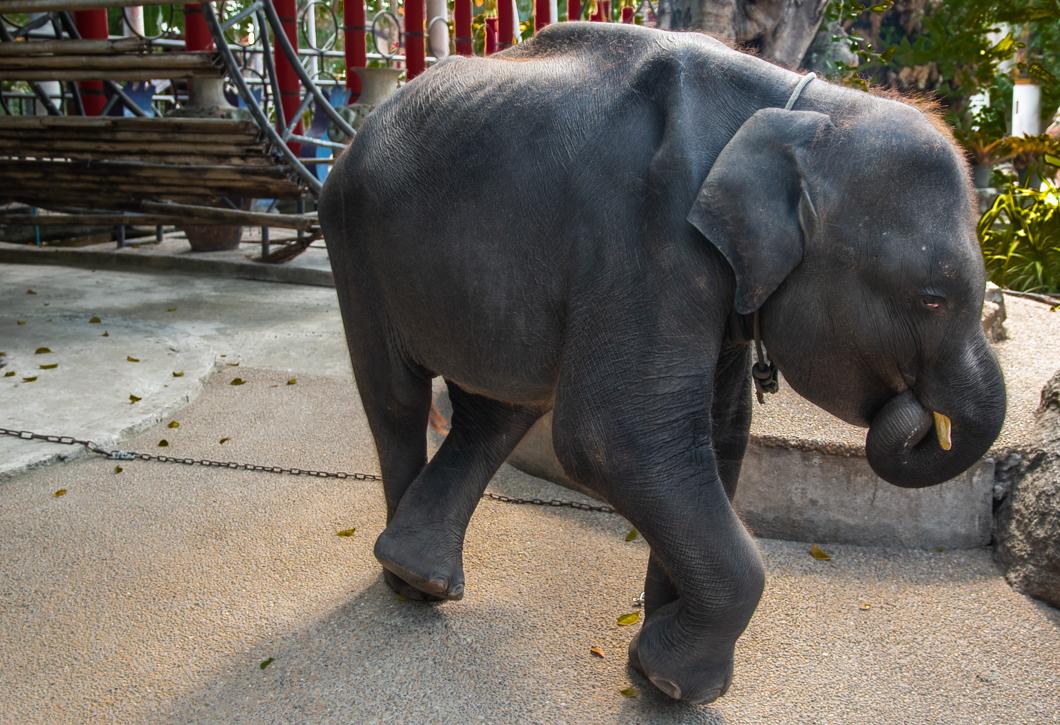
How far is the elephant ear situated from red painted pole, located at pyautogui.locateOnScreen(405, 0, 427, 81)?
18.8 feet

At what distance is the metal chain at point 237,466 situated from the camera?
373 centimetres

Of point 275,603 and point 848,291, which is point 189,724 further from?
point 848,291

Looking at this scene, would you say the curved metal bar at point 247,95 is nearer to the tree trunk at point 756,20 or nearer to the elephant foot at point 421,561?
the tree trunk at point 756,20

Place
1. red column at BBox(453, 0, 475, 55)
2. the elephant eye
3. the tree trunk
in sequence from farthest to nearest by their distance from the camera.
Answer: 1. red column at BBox(453, 0, 475, 55)
2. the tree trunk
3. the elephant eye

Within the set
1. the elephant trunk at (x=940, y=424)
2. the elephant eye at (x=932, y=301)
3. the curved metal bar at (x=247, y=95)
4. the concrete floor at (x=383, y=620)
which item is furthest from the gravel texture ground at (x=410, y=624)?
the curved metal bar at (x=247, y=95)

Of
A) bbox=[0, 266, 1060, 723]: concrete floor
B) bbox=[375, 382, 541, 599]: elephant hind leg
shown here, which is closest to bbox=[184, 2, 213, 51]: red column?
bbox=[0, 266, 1060, 723]: concrete floor

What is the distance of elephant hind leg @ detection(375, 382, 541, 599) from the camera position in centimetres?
289

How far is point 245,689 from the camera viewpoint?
259 cm

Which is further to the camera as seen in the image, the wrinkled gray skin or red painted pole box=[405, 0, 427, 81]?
red painted pole box=[405, 0, 427, 81]

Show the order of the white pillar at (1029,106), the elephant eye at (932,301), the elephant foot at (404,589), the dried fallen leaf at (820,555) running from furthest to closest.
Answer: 1. the white pillar at (1029,106)
2. the dried fallen leaf at (820,555)
3. the elephant foot at (404,589)
4. the elephant eye at (932,301)

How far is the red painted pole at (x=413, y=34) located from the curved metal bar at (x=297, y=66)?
34.3 inches

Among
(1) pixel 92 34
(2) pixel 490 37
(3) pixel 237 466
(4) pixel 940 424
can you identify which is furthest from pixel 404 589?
(2) pixel 490 37

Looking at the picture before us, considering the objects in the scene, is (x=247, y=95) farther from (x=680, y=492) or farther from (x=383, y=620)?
(x=680, y=492)

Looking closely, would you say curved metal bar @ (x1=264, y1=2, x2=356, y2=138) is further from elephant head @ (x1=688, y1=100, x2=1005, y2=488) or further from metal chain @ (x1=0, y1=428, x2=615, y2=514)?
elephant head @ (x1=688, y1=100, x2=1005, y2=488)
